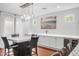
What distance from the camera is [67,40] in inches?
59.4

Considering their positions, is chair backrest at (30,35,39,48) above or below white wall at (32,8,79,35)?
below

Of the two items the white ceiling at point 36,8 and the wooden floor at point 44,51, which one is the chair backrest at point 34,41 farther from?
the white ceiling at point 36,8

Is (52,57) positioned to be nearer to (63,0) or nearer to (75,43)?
(75,43)

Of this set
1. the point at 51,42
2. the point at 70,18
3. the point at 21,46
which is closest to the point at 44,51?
the point at 51,42

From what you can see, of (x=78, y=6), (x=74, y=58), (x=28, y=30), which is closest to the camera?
(x=74, y=58)

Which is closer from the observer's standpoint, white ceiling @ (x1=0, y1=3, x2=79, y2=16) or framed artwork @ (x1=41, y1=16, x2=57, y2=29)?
white ceiling @ (x1=0, y1=3, x2=79, y2=16)

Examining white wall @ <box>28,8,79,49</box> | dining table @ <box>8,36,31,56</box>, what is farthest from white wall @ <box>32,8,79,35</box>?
dining table @ <box>8,36,31,56</box>

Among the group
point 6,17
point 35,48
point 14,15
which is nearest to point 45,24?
point 35,48

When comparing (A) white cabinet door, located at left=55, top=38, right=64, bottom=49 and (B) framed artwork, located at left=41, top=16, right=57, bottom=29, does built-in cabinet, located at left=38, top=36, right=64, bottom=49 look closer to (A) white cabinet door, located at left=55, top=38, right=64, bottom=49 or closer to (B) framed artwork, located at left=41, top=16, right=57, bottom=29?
(A) white cabinet door, located at left=55, top=38, right=64, bottom=49

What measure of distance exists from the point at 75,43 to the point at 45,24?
59 cm

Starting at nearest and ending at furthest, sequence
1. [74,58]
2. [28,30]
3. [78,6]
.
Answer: [74,58]
[78,6]
[28,30]

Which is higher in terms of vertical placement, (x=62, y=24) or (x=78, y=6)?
(x=78, y=6)

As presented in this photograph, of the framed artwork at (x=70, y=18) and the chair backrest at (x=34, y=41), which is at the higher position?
the framed artwork at (x=70, y=18)

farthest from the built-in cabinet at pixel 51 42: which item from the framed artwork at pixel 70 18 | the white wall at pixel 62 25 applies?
the framed artwork at pixel 70 18
